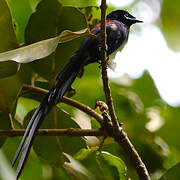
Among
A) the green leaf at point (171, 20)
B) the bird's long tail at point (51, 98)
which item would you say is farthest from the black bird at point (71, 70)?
the green leaf at point (171, 20)

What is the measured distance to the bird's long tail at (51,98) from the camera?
1462mm

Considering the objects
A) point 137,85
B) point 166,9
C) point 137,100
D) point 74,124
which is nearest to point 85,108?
point 74,124

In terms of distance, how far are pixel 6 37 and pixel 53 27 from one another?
25 cm

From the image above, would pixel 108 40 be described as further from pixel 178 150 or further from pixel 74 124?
pixel 178 150

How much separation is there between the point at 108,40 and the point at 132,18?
0.54 metres

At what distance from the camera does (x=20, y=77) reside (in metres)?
1.78

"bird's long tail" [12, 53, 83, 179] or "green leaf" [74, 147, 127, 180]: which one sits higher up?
"bird's long tail" [12, 53, 83, 179]

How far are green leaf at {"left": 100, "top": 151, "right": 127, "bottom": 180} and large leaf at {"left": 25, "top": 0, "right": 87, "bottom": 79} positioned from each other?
39 cm

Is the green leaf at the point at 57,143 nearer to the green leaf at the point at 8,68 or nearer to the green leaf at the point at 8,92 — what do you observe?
the green leaf at the point at 8,92

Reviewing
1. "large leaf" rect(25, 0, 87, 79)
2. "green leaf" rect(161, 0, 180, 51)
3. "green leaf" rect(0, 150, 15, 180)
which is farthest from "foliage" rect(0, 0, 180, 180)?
"green leaf" rect(161, 0, 180, 51)

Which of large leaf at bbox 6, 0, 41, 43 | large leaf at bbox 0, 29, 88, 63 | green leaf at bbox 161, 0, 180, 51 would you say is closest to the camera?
large leaf at bbox 0, 29, 88, 63

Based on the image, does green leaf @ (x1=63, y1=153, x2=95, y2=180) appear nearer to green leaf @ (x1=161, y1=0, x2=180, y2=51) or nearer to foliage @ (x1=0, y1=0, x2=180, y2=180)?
foliage @ (x1=0, y1=0, x2=180, y2=180)

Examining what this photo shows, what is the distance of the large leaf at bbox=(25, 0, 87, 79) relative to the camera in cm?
182

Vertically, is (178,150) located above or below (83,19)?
below
